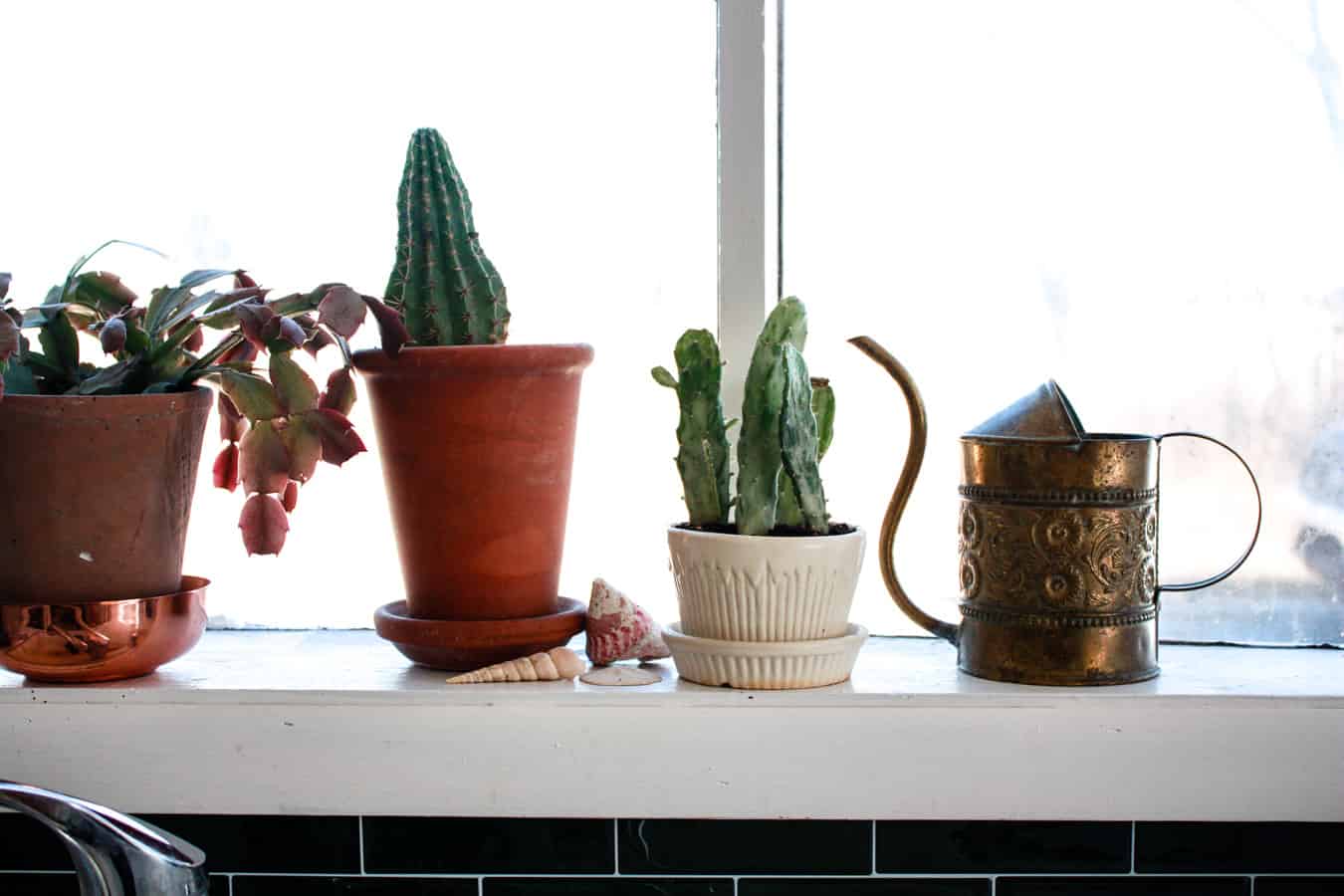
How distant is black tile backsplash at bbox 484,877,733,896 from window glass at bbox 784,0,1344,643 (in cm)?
43

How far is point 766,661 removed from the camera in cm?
103

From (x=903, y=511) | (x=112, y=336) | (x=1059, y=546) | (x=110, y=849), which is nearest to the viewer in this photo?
(x=110, y=849)

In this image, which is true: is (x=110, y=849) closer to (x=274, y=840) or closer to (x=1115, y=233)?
(x=274, y=840)

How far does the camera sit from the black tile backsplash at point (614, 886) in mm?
1150

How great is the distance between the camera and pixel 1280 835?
1140 millimetres

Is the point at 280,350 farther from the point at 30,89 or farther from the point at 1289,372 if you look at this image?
the point at 1289,372

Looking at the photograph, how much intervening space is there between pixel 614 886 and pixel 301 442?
0.48 m

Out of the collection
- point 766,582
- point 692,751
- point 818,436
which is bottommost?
point 692,751

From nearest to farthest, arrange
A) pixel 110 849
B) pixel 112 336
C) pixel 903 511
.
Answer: pixel 110 849
pixel 112 336
pixel 903 511

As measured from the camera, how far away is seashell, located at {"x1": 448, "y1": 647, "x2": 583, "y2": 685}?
106cm

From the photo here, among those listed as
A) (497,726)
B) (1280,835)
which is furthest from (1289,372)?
(497,726)

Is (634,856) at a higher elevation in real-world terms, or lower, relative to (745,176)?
lower

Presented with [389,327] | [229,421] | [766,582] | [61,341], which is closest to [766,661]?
[766,582]

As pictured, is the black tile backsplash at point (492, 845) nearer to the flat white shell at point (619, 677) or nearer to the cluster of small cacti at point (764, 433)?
the flat white shell at point (619, 677)
